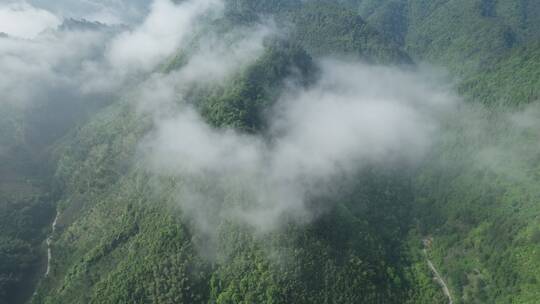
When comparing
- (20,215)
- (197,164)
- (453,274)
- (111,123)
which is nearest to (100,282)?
(197,164)

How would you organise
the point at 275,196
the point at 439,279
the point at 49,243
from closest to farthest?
the point at 439,279 → the point at 275,196 → the point at 49,243

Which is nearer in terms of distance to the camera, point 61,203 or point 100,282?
point 100,282

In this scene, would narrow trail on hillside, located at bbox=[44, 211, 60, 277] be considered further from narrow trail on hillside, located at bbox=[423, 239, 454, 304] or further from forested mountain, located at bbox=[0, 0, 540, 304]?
narrow trail on hillside, located at bbox=[423, 239, 454, 304]

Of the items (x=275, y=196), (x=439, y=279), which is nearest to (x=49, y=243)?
(x=275, y=196)

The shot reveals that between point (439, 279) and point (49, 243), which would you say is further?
point (49, 243)

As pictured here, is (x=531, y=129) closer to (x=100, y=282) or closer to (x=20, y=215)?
(x=100, y=282)

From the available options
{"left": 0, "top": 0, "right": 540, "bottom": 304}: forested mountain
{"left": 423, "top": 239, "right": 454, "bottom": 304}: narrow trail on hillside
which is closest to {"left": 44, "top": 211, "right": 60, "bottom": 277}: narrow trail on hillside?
{"left": 0, "top": 0, "right": 540, "bottom": 304}: forested mountain

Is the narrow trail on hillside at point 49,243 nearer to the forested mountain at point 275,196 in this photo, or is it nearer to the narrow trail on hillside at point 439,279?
the forested mountain at point 275,196

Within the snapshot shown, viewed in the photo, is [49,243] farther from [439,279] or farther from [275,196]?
[439,279]
